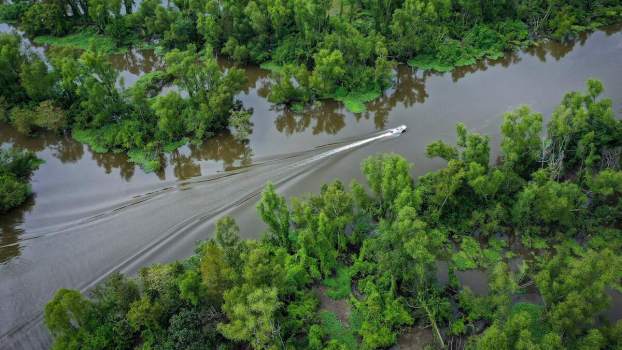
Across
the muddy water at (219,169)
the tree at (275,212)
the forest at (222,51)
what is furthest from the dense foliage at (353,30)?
the tree at (275,212)

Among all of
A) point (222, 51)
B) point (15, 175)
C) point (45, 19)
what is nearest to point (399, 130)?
point (222, 51)

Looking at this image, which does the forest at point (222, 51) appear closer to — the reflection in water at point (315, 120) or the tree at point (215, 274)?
the reflection in water at point (315, 120)

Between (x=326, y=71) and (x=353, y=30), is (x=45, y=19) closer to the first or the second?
(x=326, y=71)

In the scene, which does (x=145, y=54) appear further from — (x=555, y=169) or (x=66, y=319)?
(x=555, y=169)

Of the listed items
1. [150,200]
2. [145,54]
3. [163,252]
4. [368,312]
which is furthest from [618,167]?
[145,54]

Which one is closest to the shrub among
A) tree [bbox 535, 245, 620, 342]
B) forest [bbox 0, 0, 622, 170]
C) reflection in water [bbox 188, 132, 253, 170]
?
forest [bbox 0, 0, 622, 170]

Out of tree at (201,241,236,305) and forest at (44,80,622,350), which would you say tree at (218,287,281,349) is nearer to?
forest at (44,80,622,350)
